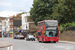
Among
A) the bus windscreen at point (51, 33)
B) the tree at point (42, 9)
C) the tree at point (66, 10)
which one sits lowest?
the bus windscreen at point (51, 33)

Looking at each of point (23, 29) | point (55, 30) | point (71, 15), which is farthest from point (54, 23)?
point (23, 29)

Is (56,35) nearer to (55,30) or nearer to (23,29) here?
(55,30)

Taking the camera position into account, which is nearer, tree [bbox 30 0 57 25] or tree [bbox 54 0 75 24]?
tree [bbox 54 0 75 24]

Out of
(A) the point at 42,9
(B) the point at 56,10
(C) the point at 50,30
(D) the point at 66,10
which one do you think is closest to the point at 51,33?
(C) the point at 50,30

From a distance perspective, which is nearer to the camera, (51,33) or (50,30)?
(50,30)

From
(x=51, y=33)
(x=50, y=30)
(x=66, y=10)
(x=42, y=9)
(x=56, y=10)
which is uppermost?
(x=42, y=9)

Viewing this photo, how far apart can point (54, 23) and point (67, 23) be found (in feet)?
47.9

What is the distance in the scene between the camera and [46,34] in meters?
40.8

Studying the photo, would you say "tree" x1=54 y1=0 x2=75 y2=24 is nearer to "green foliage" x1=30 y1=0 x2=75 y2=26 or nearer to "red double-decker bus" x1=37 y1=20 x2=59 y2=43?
"green foliage" x1=30 y1=0 x2=75 y2=26

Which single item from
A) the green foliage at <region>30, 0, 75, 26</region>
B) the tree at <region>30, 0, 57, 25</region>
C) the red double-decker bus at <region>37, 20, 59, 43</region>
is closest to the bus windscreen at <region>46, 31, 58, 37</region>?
the red double-decker bus at <region>37, 20, 59, 43</region>

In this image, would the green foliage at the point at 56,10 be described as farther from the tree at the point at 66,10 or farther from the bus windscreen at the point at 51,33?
the bus windscreen at the point at 51,33

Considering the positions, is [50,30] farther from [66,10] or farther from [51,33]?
[66,10]

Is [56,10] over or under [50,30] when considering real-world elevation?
over

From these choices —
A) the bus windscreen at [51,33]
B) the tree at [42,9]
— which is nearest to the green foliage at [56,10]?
the tree at [42,9]
